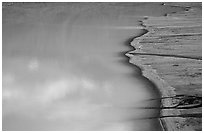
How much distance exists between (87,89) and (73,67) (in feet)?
6.04

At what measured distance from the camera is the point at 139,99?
6.91m

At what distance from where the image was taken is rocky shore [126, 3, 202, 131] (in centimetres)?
588

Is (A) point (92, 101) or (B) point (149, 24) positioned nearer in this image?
(A) point (92, 101)

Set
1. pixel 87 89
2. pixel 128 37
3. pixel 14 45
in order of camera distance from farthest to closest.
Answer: pixel 128 37, pixel 14 45, pixel 87 89

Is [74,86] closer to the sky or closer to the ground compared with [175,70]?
closer to the ground

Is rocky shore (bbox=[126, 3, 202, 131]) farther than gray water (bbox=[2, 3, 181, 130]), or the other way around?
gray water (bbox=[2, 3, 181, 130])

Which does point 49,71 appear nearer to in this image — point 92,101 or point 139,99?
point 92,101

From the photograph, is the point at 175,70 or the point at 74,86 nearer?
the point at 74,86

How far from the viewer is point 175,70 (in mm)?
8367

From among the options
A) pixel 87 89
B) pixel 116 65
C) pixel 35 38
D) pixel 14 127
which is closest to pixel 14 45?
pixel 35 38

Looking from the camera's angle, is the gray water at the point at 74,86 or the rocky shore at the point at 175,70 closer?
the rocky shore at the point at 175,70

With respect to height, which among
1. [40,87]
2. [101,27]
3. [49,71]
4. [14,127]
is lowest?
[14,127]

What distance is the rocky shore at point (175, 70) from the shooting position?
19.3ft

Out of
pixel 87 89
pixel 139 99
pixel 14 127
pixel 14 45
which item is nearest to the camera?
pixel 14 127
